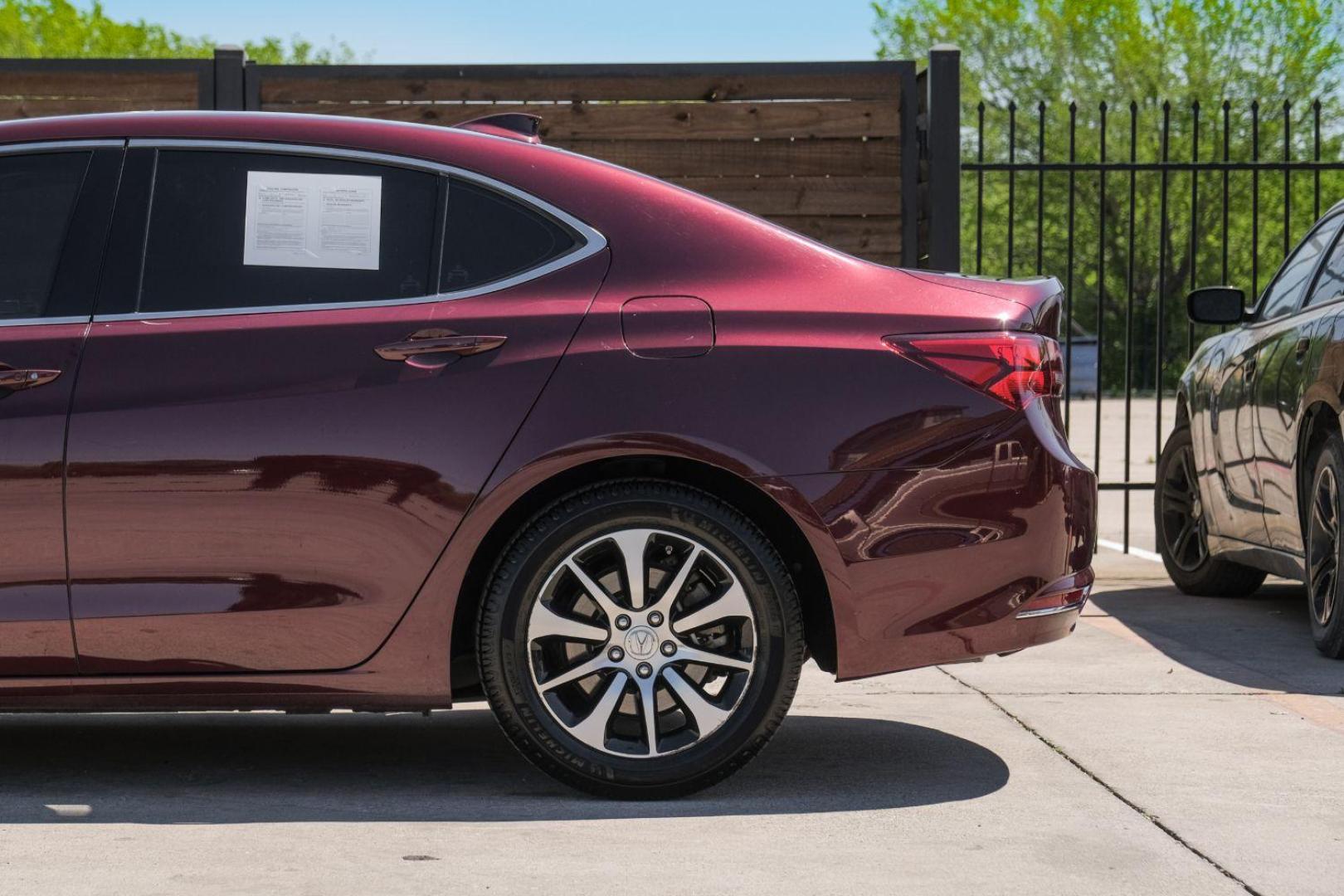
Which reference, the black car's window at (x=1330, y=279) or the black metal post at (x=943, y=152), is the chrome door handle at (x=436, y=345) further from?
the black metal post at (x=943, y=152)

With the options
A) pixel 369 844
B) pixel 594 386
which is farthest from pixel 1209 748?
pixel 369 844

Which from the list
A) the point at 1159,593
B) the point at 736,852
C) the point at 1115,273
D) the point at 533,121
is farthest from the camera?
the point at 1115,273

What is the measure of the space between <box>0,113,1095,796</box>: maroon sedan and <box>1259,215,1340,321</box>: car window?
3240 millimetres

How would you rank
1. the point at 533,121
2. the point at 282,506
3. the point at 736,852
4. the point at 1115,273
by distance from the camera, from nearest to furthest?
the point at 736,852, the point at 282,506, the point at 533,121, the point at 1115,273

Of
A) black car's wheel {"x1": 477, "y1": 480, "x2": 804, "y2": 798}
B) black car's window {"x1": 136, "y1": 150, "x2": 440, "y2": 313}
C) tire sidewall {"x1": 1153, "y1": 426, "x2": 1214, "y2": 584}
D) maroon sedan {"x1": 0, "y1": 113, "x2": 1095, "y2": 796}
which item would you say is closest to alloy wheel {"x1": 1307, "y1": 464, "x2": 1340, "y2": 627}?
tire sidewall {"x1": 1153, "y1": 426, "x2": 1214, "y2": 584}

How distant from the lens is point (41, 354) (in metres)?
4.26

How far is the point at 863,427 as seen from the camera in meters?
4.29

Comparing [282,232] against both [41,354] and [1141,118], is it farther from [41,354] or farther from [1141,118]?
[1141,118]

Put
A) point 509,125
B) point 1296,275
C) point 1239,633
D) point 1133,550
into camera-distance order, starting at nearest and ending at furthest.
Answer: point 509,125, point 1239,633, point 1296,275, point 1133,550

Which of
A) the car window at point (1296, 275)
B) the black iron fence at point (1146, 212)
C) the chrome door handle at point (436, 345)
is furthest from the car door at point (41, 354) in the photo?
the black iron fence at point (1146, 212)

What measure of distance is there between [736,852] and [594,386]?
113 centimetres

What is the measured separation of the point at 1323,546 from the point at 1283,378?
72cm

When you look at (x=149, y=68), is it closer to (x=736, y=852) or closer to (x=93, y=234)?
(x=93, y=234)

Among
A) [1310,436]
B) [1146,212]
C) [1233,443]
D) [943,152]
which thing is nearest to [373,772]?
[1310,436]
